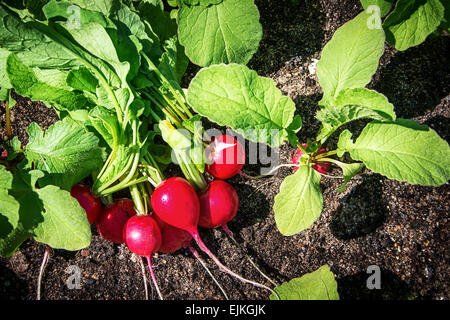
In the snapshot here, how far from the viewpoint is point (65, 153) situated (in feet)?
3.65

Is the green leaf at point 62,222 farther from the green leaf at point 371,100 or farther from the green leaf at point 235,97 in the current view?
the green leaf at point 371,100

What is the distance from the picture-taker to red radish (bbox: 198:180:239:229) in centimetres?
121

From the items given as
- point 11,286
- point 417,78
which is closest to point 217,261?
point 11,286

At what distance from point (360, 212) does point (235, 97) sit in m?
0.55

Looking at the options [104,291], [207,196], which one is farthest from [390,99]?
[104,291]

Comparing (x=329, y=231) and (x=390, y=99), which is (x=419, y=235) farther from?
(x=390, y=99)

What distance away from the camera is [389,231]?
126cm

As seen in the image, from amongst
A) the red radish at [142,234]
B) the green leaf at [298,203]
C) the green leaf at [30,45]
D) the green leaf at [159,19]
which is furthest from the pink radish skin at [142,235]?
the green leaf at [159,19]

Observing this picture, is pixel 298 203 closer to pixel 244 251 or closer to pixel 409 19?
pixel 244 251

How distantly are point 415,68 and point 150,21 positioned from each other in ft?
2.91

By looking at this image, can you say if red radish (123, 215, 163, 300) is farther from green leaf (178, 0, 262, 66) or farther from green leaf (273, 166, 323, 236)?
green leaf (178, 0, 262, 66)

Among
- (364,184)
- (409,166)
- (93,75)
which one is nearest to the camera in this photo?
(409,166)

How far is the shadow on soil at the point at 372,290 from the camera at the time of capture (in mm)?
1223

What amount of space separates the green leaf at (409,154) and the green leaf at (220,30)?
46 centimetres
